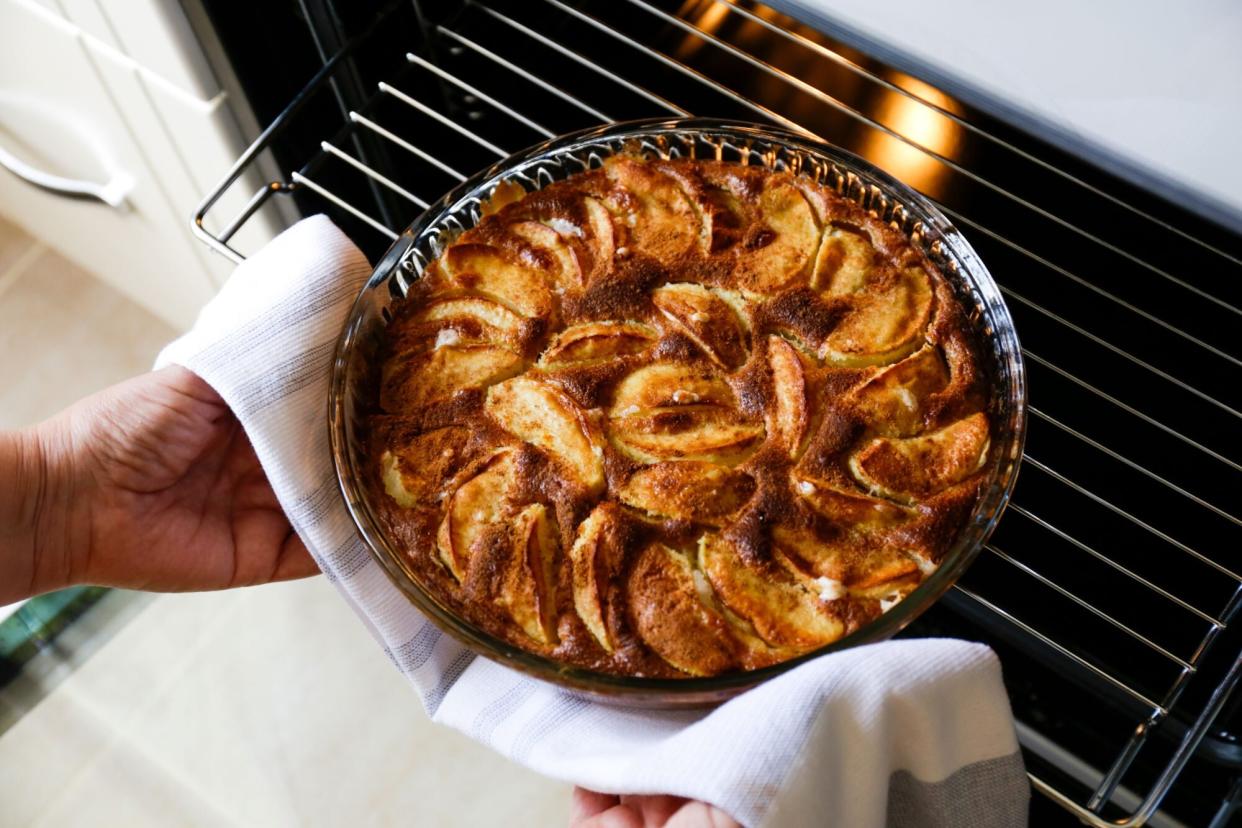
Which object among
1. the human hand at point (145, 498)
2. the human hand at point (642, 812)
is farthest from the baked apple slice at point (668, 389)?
the human hand at point (145, 498)

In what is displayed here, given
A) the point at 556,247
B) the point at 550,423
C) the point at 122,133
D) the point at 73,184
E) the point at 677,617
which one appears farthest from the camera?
the point at 73,184

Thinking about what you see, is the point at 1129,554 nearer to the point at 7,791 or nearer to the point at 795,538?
the point at 795,538

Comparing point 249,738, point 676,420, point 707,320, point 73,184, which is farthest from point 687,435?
point 73,184

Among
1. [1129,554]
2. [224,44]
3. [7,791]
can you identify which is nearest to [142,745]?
[7,791]

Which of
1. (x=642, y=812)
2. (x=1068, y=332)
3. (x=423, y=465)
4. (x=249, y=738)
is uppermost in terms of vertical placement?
(x=423, y=465)

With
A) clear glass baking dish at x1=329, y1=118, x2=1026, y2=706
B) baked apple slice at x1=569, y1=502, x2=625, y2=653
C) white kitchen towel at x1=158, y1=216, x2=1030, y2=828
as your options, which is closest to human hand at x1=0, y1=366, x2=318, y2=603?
white kitchen towel at x1=158, y1=216, x2=1030, y2=828

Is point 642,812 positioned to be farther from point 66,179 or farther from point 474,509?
point 66,179

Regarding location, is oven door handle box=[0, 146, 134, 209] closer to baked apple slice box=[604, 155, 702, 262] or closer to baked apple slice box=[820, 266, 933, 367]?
baked apple slice box=[604, 155, 702, 262]

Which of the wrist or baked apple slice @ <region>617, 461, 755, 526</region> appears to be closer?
baked apple slice @ <region>617, 461, 755, 526</region>
